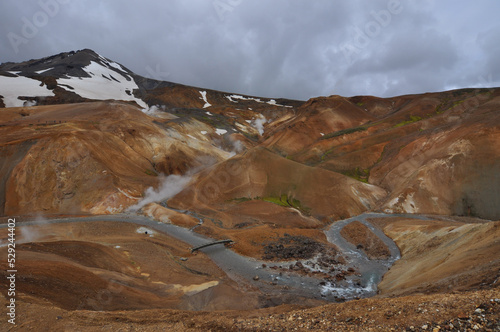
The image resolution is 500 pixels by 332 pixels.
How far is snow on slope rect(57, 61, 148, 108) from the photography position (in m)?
112

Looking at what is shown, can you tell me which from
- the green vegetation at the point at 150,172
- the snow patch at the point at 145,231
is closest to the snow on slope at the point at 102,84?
the green vegetation at the point at 150,172

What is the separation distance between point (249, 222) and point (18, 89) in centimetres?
10173

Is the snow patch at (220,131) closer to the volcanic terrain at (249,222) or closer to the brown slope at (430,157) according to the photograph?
the volcanic terrain at (249,222)

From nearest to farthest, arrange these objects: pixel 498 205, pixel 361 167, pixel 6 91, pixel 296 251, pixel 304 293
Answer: pixel 304 293 < pixel 296 251 < pixel 498 205 < pixel 361 167 < pixel 6 91

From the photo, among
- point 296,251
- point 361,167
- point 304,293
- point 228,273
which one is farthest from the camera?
point 361,167

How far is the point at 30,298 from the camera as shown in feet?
39.8

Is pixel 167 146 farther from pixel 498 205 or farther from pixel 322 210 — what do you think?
pixel 498 205

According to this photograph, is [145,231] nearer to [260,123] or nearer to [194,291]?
[194,291]

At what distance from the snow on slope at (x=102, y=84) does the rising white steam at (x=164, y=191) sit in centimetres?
7856

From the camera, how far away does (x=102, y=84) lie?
131625 mm

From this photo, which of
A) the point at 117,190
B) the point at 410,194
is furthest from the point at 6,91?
the point at 410,194

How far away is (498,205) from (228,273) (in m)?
45.3

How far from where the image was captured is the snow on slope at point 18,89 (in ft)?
279

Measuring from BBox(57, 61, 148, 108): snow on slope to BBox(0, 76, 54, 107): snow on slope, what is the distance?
9431 mm
